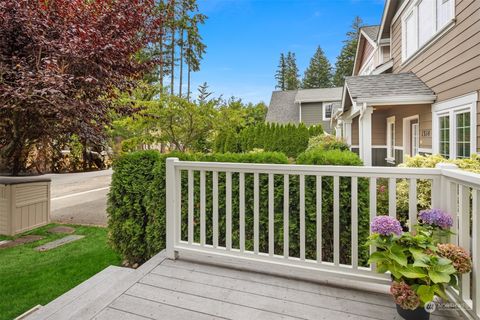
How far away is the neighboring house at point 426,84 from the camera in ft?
15.1

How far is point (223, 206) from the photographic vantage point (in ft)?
11.0

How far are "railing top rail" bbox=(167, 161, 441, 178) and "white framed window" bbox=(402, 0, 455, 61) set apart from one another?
463cm

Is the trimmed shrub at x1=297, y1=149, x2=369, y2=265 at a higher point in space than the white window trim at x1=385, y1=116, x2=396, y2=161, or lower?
lower

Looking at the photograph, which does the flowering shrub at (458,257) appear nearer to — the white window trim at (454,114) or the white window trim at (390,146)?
the white window trim at (454,114)

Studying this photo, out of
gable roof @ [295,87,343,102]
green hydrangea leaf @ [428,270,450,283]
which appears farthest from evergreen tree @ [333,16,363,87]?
green hydrangea leaf @ [428,270,450,283]

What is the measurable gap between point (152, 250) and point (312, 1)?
13.2 metres

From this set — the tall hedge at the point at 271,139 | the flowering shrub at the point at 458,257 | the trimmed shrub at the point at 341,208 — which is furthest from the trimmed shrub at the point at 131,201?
the tall hedge at the point at 271,139

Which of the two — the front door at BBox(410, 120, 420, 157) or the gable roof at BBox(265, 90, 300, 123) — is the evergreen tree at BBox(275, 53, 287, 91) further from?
the front door at BBox(410, 120, 420, 157)

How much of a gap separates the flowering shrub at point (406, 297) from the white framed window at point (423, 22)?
17.7 ft

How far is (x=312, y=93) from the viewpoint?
810 inches

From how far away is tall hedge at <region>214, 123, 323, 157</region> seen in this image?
39.0 ft

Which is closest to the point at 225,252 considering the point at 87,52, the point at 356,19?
the point at 87,52

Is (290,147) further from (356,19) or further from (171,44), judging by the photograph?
(356,19)

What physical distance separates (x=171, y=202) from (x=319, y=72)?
37.7 meters
